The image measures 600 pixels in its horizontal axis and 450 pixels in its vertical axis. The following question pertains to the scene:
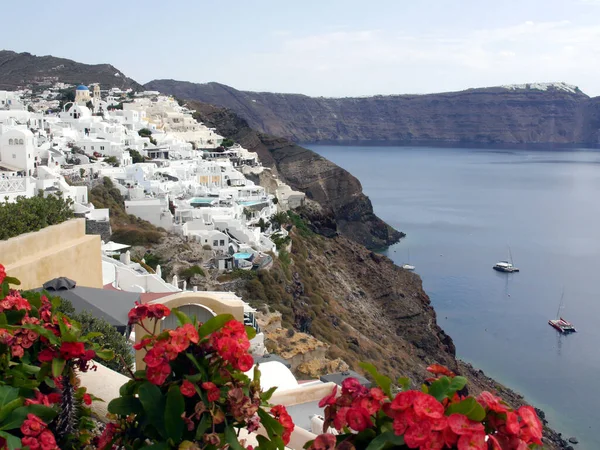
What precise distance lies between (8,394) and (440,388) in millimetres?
1656

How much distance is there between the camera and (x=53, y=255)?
7.45m

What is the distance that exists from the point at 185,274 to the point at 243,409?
17258 millimetres

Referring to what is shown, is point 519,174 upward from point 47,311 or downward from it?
downward

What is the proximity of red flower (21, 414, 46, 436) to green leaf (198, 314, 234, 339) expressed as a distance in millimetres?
674

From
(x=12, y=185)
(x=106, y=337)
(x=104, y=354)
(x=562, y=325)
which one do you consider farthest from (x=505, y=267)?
(x=104, y=354)

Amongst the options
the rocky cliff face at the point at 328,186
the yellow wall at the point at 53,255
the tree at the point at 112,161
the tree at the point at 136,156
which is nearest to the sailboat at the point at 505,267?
the rocky cliff face at the point at 328,186

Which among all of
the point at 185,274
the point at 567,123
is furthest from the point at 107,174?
the point at 567,123

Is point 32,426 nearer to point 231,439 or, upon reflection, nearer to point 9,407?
point 9,407

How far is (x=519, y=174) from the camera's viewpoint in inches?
3935

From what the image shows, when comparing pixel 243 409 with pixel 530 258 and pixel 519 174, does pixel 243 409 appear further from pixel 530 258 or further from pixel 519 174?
pixel 519 174

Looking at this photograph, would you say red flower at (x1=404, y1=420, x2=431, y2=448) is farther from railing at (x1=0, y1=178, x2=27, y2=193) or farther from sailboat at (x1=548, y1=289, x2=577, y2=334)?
sailboat at (x1=548, y1=289, x2=577, y2=334)

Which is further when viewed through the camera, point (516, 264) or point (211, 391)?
point (516, 264)

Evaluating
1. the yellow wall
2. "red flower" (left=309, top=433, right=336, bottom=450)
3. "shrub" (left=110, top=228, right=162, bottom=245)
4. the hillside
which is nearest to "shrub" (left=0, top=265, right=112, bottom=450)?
"red flower" (left=309, top=433, right=336, bottom=450)

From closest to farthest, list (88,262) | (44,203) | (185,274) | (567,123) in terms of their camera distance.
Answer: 1. (44,203)
2. (88,262)
3. (185,274)
4. (567,123)
